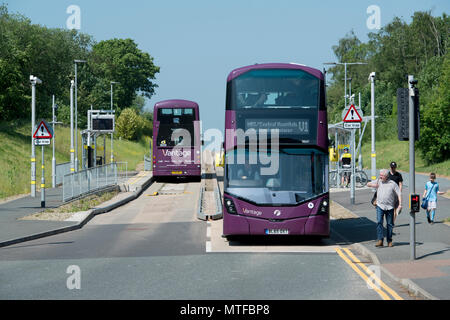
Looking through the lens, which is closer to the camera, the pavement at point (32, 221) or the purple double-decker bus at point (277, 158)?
the purple double-decker bus at point (277, 158)

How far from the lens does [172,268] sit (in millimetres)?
12352

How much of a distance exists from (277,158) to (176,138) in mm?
23372

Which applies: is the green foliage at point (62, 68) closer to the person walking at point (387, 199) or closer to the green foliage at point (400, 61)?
the green foliage at point (400, 61)

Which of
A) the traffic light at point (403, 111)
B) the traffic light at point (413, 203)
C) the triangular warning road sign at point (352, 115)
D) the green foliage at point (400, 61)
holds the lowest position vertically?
the traffic light at point (413, 203)

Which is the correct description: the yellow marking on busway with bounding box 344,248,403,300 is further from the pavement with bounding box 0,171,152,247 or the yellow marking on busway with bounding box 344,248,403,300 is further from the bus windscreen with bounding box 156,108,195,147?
the bus windscreen with bounding box 156,108,195,147

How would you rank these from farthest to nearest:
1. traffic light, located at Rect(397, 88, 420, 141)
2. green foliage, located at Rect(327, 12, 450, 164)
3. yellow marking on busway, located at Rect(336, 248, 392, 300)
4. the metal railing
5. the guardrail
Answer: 1. green foliage, located at Rect(327, 12, 450, 164)
2. the guardrail
3. the metal railing
4. traffic light, located at Rect(397, 88, 420, 141)
5. yellow marking on busway, located at Rect(336, 248, 392, 300)

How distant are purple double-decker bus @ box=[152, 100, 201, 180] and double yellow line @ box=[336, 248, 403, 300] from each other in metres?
23.9

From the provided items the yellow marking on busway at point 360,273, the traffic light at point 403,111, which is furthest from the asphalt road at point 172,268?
the traffic light at point 403,111

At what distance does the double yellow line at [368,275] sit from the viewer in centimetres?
973

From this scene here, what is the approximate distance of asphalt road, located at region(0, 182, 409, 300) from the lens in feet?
32.4

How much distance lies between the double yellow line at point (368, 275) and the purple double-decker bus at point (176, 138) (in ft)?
78.3

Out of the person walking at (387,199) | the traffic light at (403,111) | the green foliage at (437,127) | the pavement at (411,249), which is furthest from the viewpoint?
the green foliage at (437,127)

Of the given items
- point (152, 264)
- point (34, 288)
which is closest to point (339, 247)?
point (152, 264)

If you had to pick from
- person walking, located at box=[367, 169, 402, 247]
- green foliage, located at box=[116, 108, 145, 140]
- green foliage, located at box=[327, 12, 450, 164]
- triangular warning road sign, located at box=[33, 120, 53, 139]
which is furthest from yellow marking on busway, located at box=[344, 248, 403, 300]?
green foliage, located at box=[116, 108, 145, 140]
